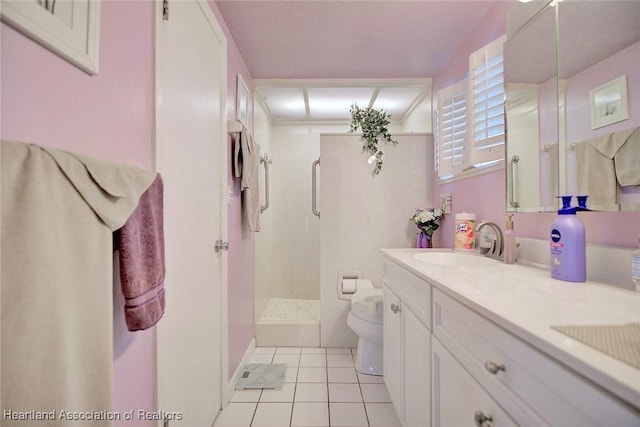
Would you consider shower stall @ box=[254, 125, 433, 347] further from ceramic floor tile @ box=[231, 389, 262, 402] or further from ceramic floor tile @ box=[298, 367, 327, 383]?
ceramic floor tile @ box=[231, 389, 262, 402]

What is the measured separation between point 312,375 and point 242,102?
2.05 metres

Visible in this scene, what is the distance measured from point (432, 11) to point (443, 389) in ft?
6.33

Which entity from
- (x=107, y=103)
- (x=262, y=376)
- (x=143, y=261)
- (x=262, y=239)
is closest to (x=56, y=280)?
(x=143, y=261)

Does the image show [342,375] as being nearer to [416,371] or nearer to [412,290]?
[416,371]

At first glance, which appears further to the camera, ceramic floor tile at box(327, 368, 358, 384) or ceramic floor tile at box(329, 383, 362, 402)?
ceramic floor tile at box(327, 368, 358, 384)

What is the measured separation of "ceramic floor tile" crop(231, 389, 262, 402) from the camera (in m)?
1.64

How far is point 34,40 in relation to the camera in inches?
21.5

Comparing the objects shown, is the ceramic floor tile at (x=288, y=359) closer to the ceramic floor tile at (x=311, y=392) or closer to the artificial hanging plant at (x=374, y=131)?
the ceramic floor tile at (x=311, y=392)

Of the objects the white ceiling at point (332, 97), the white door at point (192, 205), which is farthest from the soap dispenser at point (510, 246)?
the white ceiling at point (332, 97)

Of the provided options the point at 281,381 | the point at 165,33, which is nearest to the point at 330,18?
the point at 165,33

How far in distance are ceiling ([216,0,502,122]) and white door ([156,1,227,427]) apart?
396 millimetres

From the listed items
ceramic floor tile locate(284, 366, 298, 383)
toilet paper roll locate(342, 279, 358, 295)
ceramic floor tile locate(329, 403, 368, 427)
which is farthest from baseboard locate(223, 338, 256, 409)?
toilet paper roll locate(342, 279, 358, 295)

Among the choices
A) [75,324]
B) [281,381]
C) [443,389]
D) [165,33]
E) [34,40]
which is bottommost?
[281,381]

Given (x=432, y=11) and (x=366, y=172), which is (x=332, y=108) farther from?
(x=432, y=11)
